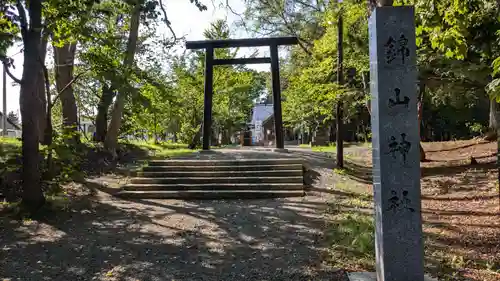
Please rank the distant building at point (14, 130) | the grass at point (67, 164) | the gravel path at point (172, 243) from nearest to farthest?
the gravel path at point (172, 243) < the grass at point (67, 164) < the distant building at point (14, 130)

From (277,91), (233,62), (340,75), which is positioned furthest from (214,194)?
(233,62)

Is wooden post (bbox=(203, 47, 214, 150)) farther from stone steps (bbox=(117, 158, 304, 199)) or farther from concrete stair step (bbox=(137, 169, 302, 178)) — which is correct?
concrete stair step (bbox=(137, 169, 302, 178))

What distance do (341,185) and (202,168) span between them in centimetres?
393

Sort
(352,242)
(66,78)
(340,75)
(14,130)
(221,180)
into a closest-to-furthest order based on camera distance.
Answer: (352,242), (221,180), (340,75), (66,78), (14,130)

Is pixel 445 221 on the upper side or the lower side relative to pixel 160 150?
lower

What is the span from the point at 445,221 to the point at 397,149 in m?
4.15

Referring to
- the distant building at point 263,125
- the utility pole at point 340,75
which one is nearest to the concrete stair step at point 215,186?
the utility pole at point 340,75

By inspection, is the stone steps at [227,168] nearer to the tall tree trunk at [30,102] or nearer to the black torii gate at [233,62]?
the black torii gate at [233,62]

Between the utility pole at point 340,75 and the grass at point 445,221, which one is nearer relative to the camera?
the grass at point 445,221

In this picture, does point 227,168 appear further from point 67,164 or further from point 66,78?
point 66,78

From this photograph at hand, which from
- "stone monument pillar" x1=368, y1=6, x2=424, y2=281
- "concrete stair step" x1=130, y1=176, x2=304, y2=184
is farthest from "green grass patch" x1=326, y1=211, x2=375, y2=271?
"concrete stair step" x1=130, y1=176, x2=304, y2=184

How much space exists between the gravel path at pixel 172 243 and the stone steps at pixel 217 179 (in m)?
0.75

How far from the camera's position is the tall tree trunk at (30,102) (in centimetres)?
731

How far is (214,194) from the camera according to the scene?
9672mm
